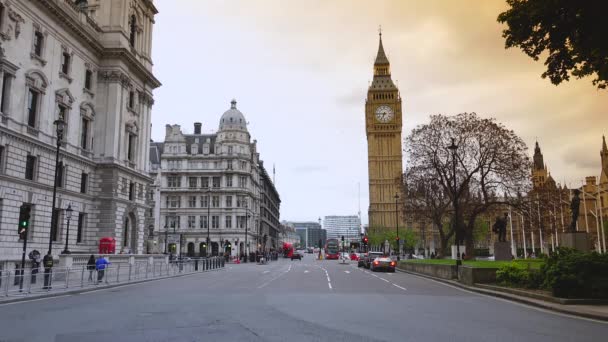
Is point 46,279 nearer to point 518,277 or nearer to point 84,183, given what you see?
point 518,277

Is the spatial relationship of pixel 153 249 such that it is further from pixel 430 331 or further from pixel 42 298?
pixel 430 331

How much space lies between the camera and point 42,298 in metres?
19.0

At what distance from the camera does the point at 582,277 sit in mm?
15633

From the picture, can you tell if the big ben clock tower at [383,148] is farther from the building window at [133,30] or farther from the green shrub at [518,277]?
the green shrub at [518,277]

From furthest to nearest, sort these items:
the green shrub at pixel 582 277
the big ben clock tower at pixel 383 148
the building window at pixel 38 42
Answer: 1. the big ben clock tower at pixel 383 148
2. the building window at pixel 38 42
3. the green shrub at pixel 582 277

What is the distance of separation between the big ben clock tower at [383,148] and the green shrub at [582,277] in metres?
126

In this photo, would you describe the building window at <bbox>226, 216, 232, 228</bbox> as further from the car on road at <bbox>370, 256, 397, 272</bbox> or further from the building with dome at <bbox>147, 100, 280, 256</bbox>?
the car on road at <bbox>370, 256, 397, 272</bbox>

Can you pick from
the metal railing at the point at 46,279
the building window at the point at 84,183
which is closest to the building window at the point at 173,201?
the building window at the point at 84,183

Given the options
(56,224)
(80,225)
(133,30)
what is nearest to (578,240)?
(56,224)

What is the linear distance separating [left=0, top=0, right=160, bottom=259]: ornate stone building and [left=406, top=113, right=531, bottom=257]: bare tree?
1122 inches

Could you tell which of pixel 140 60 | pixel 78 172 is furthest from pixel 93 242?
pixel 140 60

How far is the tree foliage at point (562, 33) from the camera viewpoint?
526 inches

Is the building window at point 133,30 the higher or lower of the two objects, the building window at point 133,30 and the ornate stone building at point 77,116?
the higher

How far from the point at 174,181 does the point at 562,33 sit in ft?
307
